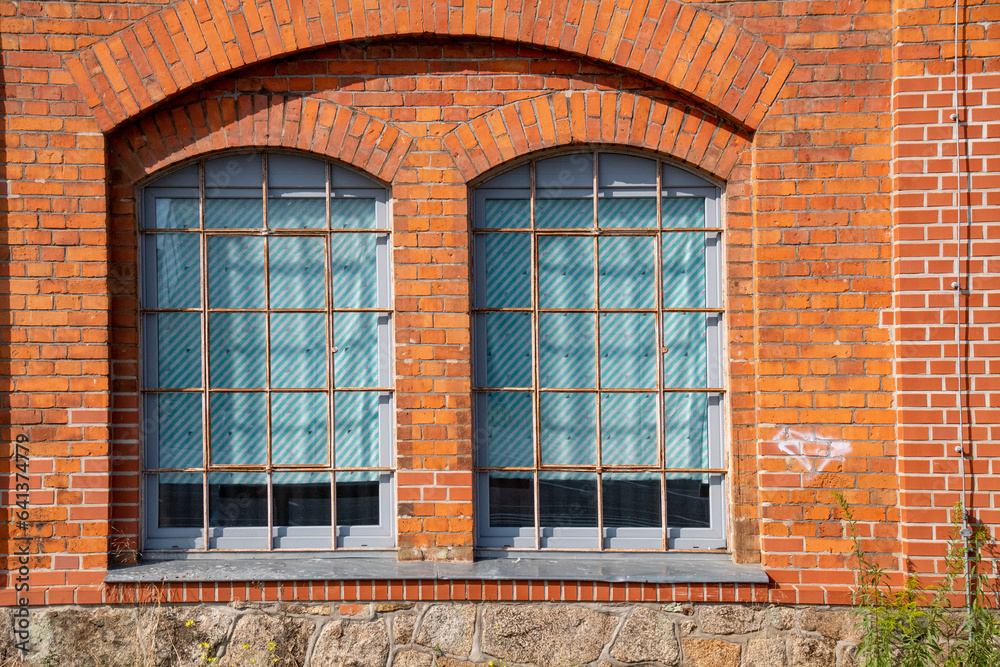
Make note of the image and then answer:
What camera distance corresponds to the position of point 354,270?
3840 mm

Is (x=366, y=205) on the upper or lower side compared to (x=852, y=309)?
upper

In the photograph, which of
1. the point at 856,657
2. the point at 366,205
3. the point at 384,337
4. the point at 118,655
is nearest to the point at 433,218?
the point at 366,205

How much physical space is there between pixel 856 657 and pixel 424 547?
2.25 m

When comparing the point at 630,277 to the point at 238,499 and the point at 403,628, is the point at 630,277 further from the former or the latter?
the point at 238,499

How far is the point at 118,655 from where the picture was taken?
141 inches

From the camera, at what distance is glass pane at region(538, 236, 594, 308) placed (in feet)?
12.6

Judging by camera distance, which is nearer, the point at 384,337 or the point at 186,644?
the point at 186,644

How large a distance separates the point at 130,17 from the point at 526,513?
3.33 meters

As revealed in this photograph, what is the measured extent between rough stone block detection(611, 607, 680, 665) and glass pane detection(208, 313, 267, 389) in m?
2.32

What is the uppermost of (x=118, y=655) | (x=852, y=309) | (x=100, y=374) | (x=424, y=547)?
(x=852, y=309)

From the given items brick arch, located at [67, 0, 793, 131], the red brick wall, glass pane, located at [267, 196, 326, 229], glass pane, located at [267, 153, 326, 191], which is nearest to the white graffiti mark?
the red brick wall

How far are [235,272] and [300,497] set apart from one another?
1.28 m

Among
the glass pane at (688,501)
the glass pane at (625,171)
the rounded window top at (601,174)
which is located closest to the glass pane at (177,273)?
the rounded window top at (601,174)

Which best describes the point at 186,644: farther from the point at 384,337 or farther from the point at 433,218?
the point at 433,218
